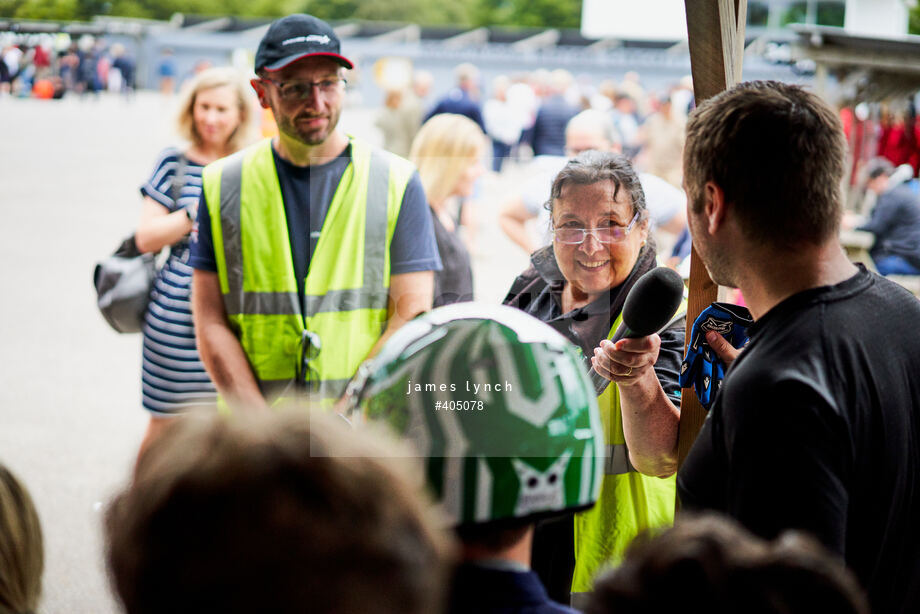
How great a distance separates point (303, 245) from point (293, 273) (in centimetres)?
9

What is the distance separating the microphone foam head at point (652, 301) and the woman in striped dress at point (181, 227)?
6.95ft

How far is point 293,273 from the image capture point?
2691 millimetres

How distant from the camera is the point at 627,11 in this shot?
1123 cm

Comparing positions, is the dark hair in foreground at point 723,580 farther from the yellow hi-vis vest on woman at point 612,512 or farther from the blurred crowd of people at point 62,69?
the blurred crowd of people at point 62,69

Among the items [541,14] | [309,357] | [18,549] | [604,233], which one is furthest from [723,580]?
[541,14]

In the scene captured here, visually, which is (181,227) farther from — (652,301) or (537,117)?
(537,117)

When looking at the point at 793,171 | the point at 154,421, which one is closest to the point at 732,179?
the point at 793,171

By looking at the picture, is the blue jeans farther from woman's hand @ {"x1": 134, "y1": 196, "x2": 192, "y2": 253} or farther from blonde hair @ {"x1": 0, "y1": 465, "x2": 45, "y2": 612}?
blonde hair @ {"x1": 0, "y1": 465, "x2": 45, "y2": 612}

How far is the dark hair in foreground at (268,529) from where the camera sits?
0.90m

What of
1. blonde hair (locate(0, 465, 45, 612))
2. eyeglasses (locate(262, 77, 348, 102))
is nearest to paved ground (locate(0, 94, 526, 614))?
blonde hair (locate(0, 465, 45, 612))

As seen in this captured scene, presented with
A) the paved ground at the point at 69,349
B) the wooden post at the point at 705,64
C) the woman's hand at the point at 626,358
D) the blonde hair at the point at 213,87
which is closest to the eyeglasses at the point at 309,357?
the paved ground at the point at 69,349

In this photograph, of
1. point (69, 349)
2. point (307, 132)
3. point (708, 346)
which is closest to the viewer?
point (708, 346)

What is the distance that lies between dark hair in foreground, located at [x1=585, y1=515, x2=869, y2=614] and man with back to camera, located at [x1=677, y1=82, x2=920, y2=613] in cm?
47

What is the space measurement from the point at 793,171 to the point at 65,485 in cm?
451
